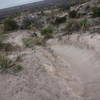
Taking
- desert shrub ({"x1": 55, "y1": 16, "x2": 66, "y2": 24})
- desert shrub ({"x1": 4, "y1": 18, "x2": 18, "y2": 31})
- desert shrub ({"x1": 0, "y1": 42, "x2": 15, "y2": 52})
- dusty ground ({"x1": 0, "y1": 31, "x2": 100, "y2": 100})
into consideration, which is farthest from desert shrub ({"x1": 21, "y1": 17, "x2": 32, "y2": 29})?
dusty ground ({"x1": 0, "y1": 31, "x2": 100, "y2": 100})

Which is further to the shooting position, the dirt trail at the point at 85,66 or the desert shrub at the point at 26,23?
the desert shrub at the point at 26,23

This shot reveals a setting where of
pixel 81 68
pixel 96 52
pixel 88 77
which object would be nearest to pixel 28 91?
pixel 88 77

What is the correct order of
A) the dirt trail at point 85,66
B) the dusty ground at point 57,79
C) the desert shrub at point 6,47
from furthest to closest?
the desert shrub at point 6,47 < the dirt trail at point 85,66 < the dusty ground at point 57,79

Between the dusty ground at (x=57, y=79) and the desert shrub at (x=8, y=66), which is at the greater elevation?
the desert shrub at (x=8, y=66)

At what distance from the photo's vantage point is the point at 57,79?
7.72 m

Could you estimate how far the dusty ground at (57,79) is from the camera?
660 cm

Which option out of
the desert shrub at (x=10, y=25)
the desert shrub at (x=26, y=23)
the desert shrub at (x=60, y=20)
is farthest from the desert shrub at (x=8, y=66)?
the desert shrub at (x=26, y=23)

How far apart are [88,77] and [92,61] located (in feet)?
5.93

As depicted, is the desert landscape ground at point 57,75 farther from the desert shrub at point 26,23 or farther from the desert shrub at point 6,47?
the desert shrub at point 26,23

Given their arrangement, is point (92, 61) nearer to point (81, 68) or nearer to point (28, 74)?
point (81, 68)

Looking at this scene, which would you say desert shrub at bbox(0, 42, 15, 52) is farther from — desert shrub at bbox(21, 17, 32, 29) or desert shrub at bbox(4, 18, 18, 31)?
desert shrub at bbox(21, 17, 32, 29)

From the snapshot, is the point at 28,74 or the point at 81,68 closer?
the point at 28,74

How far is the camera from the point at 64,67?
967 cm

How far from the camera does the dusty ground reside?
6602 millimetres
